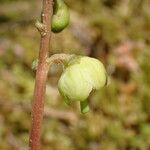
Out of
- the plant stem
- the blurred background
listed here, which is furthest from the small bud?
the blurred background

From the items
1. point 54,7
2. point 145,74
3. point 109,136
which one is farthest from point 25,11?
point 54,7

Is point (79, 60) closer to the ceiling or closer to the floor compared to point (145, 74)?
closer to the ceiling

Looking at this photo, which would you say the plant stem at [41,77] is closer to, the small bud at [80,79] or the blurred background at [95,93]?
the small bud at [80,79]

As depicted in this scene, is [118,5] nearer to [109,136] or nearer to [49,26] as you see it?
[109,136]

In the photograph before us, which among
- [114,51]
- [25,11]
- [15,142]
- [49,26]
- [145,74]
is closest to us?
[49,26]

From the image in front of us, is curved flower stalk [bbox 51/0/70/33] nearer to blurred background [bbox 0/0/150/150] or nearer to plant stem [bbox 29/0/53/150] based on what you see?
plant stem [bbox 29/0/53/150]

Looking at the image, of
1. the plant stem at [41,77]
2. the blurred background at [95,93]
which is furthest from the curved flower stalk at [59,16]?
the blurred background at [95,93]
